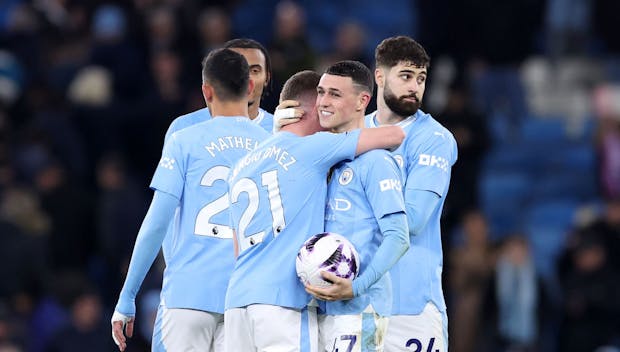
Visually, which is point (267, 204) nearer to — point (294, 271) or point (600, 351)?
point (294, 271)

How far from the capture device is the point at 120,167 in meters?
16.3

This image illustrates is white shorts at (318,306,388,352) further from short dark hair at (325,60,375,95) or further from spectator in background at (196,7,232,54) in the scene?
spectator in background at (196,7,232,54)

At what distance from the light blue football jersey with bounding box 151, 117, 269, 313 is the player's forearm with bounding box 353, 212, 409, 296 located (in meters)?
1.18

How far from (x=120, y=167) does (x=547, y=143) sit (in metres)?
5.89

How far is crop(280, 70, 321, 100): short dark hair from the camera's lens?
791 cm

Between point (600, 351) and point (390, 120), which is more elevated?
point (390, 120)

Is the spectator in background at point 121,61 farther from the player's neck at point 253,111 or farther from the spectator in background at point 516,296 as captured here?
the player's neck at point 253,111

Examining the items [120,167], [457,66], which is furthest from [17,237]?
[457,66]

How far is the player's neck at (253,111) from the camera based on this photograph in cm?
912

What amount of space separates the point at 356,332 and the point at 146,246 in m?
1.46

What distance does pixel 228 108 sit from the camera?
8422 millimetres

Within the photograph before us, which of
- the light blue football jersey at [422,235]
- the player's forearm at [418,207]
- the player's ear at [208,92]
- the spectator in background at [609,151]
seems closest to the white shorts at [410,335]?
the light blue football jersey at [422,235]

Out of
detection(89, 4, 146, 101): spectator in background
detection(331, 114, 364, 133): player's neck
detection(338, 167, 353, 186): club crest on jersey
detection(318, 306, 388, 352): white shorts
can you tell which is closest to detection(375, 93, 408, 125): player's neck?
detection(331, 114, 364, 133): player's neck

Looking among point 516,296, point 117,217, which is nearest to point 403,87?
point 516,296
